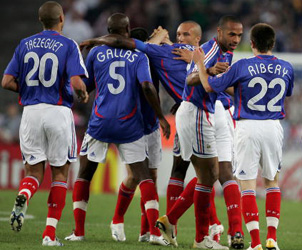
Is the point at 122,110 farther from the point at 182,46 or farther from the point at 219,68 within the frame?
the point at 219,68

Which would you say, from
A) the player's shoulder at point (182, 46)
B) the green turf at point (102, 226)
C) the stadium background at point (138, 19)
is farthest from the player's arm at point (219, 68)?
the stadium background at point (138, 19)

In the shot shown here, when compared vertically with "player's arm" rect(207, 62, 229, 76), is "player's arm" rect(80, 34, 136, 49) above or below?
above

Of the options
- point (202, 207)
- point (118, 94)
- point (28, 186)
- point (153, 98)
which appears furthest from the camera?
point (118, 94)

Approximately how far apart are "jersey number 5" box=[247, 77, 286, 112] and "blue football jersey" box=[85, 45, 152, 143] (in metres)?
1.20

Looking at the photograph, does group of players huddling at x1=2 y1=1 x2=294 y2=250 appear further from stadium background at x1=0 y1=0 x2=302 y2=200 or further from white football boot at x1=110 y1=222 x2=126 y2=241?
stadium background at x1=0 y1=0 x2=302 y2=200

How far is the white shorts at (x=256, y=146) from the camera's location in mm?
7133

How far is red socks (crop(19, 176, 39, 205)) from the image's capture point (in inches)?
278

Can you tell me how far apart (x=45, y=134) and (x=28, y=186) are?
0.55 m

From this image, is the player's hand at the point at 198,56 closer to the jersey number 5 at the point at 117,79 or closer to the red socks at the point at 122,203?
the jersey number 5 at the point at 117,79

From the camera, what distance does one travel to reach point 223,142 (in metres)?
8.02

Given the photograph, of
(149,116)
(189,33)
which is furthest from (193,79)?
(189,33)

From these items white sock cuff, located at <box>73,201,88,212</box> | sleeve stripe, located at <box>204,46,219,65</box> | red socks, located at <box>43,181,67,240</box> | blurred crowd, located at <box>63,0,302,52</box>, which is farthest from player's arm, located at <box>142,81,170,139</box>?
blurred crowd, located at <box>63,0,302,52</box>

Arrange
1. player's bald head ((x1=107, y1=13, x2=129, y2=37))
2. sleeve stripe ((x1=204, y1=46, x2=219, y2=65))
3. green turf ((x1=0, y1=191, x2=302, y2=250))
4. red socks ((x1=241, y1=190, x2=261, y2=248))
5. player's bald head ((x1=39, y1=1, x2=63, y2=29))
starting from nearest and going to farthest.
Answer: red socks ((x1=241, y1=190, x2=261, y2=248))
player's bald head ((x1=39, y1=1, x2=63, y2=29))
sleeve stripe ((x1=204, y1=46, x2=219, y2=65))
green turf ((x1=0, y1=191, x2=302, y2=250))
player's bald head ((x1=107, y1=13, x2=129, y2=37))

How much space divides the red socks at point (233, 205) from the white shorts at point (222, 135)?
0.32 m
